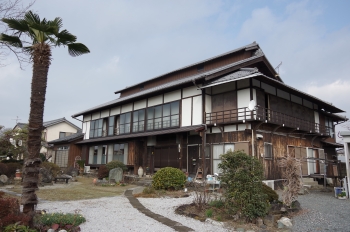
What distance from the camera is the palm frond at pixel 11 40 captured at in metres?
7.20

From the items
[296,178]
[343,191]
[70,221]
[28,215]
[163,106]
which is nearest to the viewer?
[28,215]

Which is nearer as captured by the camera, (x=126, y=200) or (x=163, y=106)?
(x=126, y=200)

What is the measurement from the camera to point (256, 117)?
1520cm

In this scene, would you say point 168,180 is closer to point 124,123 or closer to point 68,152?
point 124,123

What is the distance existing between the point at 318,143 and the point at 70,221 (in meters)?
20.8

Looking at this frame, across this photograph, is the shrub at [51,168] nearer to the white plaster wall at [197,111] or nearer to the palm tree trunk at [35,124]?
the white plaster wall at [197,111]

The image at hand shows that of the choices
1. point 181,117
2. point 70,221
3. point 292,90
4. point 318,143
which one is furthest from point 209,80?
point 70,221

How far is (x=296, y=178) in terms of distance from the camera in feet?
30.2

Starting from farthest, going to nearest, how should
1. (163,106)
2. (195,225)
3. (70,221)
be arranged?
(163,106) < (195,225) < (70,221)

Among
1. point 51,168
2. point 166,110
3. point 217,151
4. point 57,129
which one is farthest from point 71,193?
point 57,129

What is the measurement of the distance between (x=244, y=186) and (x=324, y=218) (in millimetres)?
2938

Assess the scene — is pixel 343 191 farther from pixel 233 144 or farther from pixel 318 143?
pixel 318 143

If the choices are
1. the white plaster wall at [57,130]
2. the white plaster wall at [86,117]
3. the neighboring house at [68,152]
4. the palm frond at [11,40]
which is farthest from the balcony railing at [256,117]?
the white plaster wall at [57,130]

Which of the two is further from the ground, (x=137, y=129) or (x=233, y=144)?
(x=137, y=129)
